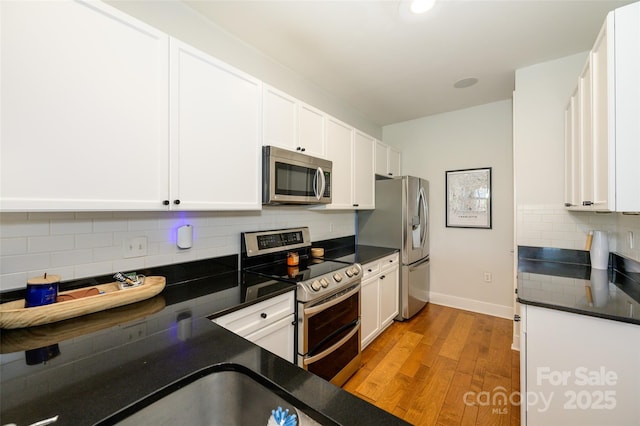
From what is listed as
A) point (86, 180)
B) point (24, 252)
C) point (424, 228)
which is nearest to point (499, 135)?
point (424, 228)

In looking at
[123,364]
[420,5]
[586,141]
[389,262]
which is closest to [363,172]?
[389,262]

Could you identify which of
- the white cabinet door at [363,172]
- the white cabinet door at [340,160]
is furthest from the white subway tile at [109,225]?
the white cabinet door at [363,172]

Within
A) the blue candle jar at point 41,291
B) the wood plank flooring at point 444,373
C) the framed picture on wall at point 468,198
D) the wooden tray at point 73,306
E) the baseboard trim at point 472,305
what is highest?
the framed picture on wall at point 468,198

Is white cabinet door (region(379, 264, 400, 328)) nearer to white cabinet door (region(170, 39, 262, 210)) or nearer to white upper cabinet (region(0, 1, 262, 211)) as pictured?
white cabinet door (region(170, 39, 262, 210))

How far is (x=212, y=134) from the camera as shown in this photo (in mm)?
1571

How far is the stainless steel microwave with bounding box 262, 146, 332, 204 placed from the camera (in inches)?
73.4

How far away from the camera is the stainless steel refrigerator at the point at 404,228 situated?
3094 mm

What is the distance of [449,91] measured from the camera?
2.98m

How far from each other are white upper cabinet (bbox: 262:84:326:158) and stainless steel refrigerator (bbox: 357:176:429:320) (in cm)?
117

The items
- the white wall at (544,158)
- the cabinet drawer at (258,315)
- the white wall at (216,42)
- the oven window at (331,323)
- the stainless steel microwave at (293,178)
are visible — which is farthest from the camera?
the white wall at (544,158)

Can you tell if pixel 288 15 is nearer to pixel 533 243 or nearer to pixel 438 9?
pixel 438 9

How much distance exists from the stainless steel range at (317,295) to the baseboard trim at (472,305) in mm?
1948

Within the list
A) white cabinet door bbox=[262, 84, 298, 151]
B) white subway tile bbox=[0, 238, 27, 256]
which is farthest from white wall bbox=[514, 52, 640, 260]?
white subway tile bbox=[0, 238, 27, 256]

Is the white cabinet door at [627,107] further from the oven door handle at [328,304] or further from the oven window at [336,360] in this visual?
the oven window at [336,360]
